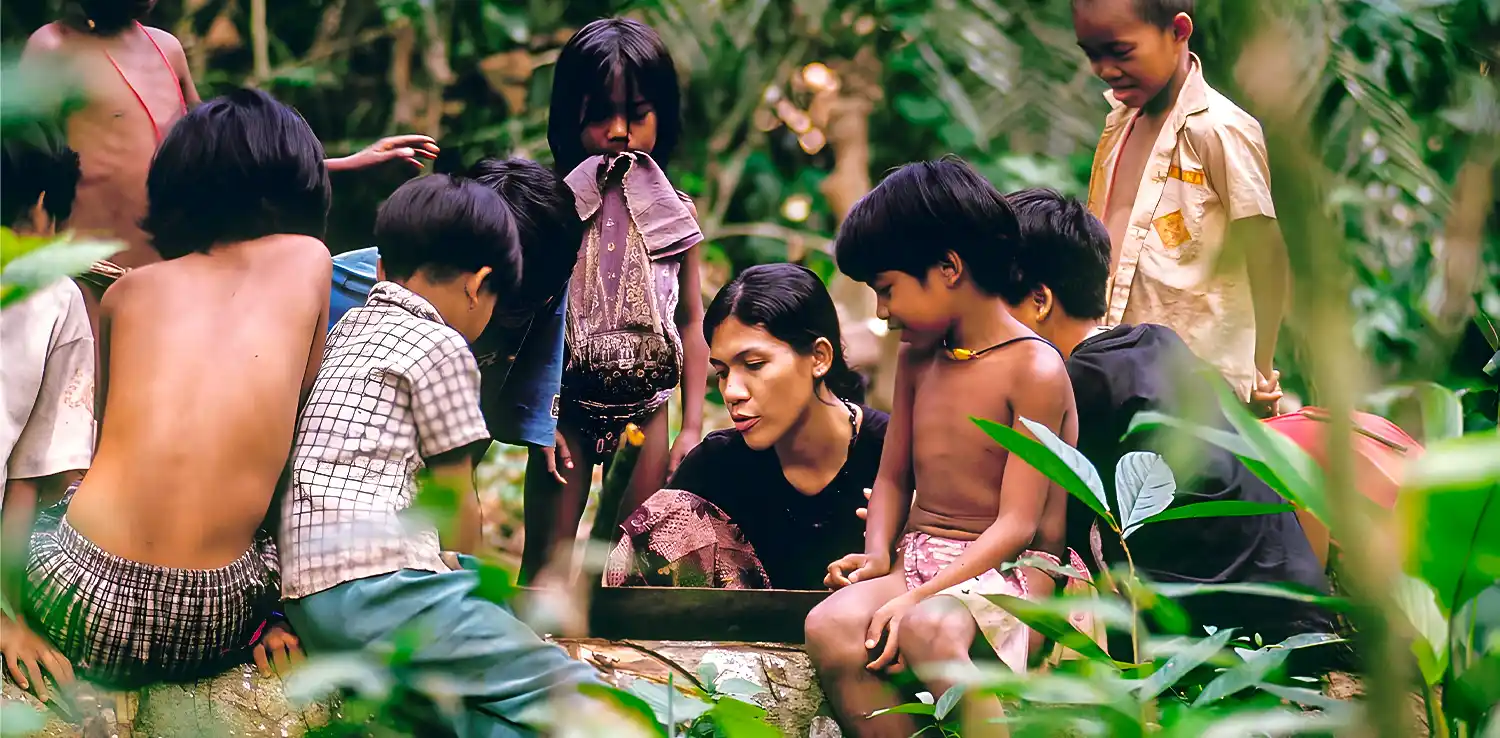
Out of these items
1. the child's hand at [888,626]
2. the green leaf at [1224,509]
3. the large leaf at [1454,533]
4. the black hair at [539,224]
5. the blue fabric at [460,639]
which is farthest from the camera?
the black hair at [539,224]

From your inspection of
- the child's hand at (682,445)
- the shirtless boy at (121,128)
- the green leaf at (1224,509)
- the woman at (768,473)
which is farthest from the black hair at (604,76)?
the green leaf at (1224,509)

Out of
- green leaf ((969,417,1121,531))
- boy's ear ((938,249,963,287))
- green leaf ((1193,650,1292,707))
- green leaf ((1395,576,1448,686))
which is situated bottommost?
boy's ear ((938,249,963,287))

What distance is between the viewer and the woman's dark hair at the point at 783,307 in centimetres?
276

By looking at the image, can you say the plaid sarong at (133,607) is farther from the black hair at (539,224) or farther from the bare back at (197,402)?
the black hair at (539,224)

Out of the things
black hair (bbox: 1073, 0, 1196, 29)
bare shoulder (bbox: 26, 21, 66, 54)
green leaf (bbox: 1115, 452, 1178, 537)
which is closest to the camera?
green leaf (bbox: 1115, 452, 1178, 537)

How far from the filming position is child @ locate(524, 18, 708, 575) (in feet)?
9.49

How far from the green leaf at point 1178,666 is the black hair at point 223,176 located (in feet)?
5.06

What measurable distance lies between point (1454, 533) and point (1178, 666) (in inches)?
14.8

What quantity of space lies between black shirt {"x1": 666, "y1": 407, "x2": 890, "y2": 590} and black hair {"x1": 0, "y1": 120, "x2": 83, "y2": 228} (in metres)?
1.21

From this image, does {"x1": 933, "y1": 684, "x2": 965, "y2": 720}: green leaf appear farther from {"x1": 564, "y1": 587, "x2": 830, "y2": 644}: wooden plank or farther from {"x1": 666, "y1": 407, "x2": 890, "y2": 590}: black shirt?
{"x1": 666, "y1": 407, "x2": 890, "y2": 590}: black shirt

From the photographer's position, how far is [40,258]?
75cm

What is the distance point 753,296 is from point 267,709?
115 centimetres

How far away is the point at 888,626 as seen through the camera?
85.3 inches

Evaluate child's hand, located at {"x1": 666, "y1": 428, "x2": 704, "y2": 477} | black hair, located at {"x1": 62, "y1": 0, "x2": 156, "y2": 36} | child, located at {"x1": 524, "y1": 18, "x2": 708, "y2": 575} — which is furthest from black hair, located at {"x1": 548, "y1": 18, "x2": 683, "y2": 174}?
black hair, located at {"x1": 62, "y1": 0, "x2": 156, "y2": 36}
